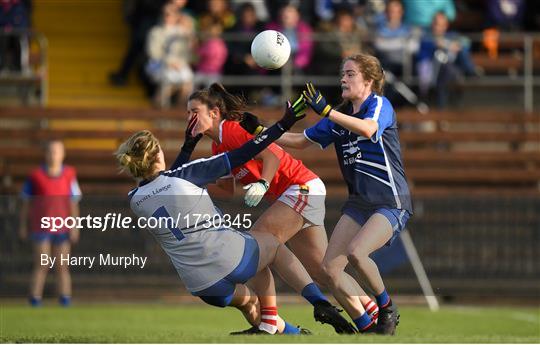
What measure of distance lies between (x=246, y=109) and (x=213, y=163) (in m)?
1.15

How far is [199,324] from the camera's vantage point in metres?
13.3

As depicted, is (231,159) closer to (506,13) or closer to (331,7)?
(331,7)

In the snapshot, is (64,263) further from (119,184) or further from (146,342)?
(119,184)

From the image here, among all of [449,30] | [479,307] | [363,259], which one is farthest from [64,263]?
[449,30]

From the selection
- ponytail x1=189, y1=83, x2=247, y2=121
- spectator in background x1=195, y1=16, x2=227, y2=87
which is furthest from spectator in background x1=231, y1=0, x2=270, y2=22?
ponytail x1=189, y1=83, x2=247, y2=121

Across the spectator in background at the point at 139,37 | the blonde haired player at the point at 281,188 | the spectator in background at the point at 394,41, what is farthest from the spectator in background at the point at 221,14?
the blonde haired player at the point at 281,188

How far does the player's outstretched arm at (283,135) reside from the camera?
9859 mm

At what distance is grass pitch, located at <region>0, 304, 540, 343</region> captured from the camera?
9805 mm

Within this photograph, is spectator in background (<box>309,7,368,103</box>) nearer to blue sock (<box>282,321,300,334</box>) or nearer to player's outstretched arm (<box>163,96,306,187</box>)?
blue sock (<box>282,321,300,334</box>)

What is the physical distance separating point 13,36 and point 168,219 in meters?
9.25

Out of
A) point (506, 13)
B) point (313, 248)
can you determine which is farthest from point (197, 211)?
A: point (506, 13)

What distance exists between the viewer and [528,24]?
19656 mm

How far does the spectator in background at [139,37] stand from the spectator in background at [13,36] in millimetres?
1485

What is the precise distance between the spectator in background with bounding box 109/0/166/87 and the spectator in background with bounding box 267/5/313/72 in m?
1.75
